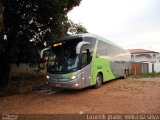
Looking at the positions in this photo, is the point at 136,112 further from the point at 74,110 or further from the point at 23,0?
the point at 23,0

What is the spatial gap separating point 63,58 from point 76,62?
878mm

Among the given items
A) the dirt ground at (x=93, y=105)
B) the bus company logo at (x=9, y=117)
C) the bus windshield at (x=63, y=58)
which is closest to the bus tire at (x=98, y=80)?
the dirt ground at (x=93, y=105)

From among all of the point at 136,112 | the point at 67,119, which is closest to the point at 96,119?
the point at 67,119

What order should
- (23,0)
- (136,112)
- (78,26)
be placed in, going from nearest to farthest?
1. (136,112)
2. (23,0)
3. (78,26)

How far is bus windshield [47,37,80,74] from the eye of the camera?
10621 mm

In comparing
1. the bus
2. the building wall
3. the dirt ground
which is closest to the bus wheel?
the bus

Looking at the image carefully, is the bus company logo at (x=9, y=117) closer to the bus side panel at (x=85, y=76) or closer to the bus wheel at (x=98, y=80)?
the bus side panel at (x=85, y=76)

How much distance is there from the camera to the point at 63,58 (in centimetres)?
1095

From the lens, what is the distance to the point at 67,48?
11172mm

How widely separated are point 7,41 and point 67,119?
9147 millimetres

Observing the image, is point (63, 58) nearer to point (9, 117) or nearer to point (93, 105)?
point (93, 105)

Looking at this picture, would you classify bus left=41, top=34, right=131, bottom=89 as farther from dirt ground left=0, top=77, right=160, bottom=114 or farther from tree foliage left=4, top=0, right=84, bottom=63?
tree foliage left=4, top=0, right=84, bottom=63

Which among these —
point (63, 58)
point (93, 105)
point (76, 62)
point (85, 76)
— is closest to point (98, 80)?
point (85, 76)

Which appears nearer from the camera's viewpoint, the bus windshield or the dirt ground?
the dirt ground
